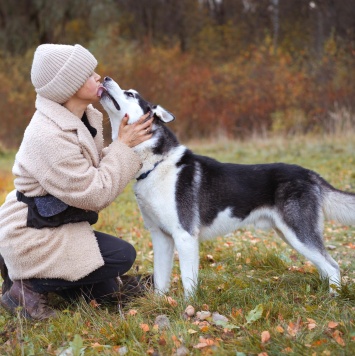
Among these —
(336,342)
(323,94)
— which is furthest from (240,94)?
(336,342)

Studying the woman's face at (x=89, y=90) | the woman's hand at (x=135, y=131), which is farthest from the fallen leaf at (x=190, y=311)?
the woman's face at (x=89, y=90)

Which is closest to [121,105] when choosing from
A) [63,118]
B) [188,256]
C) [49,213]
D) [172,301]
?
[63,118]

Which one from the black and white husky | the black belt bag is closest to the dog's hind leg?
the black and white husky

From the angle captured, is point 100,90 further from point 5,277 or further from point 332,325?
Answer: point 332,325

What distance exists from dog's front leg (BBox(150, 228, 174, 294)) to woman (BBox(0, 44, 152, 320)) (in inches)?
18.9

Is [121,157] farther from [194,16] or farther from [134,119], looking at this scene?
[194,16]

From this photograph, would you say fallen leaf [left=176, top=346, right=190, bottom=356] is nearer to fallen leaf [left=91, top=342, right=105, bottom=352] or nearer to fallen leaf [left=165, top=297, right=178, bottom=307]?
fallen leaf [left=91, top=342, right=105, bottom=352]

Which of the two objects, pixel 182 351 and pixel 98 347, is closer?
pixel 182 351

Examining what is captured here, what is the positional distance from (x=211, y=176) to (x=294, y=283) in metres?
1.01

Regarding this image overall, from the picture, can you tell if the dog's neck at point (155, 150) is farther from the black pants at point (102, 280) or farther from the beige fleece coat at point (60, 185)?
the black pants at point (102, 280)

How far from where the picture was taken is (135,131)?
3.72 meters

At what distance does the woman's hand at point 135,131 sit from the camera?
3.68 meters

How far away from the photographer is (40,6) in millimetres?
22312

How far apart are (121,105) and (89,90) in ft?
0.91
